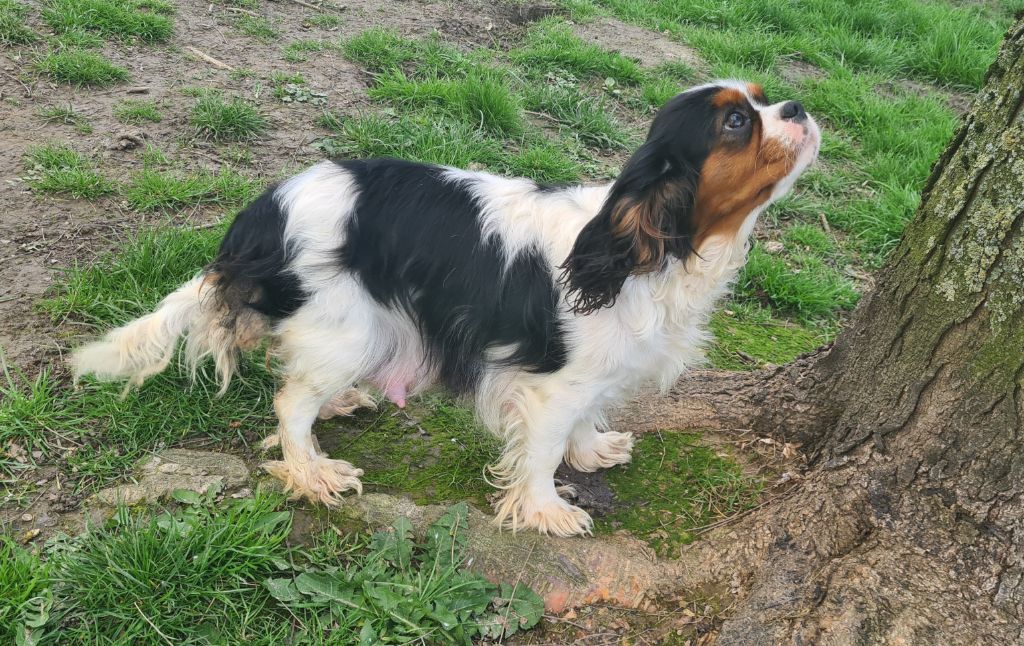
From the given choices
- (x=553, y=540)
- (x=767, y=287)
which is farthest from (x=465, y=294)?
(x=767, y=287)

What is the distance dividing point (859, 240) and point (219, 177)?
3.98 metres

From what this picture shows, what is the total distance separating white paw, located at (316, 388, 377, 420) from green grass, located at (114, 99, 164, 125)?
2.65 meters

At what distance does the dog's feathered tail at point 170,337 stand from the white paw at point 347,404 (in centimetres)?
51

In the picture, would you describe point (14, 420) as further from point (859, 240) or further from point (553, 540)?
point (859, 240)

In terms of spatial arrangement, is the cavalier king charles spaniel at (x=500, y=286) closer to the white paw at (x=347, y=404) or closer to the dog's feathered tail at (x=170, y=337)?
the dog's feathered tail at (x=170, y=337)

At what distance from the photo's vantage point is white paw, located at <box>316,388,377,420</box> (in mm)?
3268

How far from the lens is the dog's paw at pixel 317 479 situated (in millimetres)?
2746

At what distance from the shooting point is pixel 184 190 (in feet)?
13.5

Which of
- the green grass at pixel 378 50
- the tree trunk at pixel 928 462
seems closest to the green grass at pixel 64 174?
the green grass at pixel 378 50

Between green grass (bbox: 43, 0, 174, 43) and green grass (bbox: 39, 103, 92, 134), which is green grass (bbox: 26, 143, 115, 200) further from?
green grass (bbox: 43, 0, 174, 43)

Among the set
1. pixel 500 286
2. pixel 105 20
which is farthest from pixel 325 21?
pixel 500 286

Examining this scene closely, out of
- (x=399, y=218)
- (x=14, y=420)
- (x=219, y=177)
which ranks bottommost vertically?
(x=14, y=420)

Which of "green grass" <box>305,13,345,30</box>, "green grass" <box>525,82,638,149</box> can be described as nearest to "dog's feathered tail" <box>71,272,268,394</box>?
"green grass" <box>525,82,638,149</box>

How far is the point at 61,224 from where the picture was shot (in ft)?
12.5
